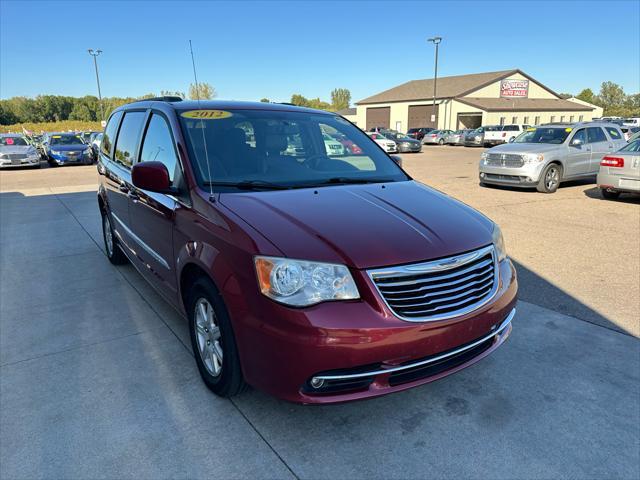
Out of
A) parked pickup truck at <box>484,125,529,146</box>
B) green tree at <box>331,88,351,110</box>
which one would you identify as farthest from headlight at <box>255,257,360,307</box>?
green tree at <box>331,88,351,110</box>

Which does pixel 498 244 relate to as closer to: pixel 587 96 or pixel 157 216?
pixel 157 216

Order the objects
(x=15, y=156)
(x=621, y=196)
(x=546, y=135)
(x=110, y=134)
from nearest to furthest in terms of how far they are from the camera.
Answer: (x=110, y=134), (x=621, y=196), (x=546, y=135), (x=15, y=156)

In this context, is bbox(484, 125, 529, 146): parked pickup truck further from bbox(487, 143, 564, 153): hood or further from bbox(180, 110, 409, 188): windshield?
bbox(180, 110, 409, 188): windshield

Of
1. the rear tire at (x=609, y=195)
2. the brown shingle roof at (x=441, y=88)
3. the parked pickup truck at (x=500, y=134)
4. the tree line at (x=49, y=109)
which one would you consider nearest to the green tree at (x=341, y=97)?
the tree line at (x=49, y=109)

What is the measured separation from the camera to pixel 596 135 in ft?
40.9

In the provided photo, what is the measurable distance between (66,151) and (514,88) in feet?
180

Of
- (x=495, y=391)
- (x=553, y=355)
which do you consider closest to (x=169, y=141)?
(x=495, y=391)

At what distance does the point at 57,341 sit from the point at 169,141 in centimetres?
188

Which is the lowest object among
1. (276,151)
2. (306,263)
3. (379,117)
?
(306,263)

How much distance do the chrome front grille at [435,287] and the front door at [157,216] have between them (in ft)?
5.32

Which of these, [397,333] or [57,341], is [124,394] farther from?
[397,333]

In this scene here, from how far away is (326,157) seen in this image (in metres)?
3.80

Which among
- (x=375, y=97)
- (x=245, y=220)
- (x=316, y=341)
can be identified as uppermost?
(x=375, y=97)

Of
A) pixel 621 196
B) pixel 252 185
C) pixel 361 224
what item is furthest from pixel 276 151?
pixel 621 196
